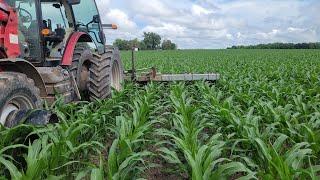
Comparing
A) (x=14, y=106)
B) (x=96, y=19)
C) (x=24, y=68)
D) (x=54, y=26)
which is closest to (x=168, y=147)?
(x=14, y=106)

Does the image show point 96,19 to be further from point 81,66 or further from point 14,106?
point 14,106

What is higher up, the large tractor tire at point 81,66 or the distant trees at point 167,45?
the large tractor tire at point 81,66

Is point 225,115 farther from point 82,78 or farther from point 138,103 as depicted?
point 82,78

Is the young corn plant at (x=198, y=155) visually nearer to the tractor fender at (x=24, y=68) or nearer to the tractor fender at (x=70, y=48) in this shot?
the tractor fender at (x=24, y=68)

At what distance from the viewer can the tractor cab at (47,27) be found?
211 inches

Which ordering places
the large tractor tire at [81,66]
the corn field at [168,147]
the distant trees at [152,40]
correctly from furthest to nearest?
the distant trees at [152,40] → the large tractor tire at [81,66] → the corn field at [168,147]

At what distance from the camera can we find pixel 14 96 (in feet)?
13.1

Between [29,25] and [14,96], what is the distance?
1.70 meters

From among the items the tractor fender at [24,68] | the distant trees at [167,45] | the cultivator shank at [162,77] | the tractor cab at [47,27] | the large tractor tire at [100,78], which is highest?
the tractor cab at [47,27]

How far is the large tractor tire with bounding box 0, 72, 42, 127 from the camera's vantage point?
3826 millimetres

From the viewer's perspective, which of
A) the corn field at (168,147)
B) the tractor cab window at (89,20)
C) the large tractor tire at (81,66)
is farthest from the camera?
the tractor cab window at (89,20)

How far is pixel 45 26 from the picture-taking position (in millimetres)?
5672

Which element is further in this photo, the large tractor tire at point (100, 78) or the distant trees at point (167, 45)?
the distant trees at point (167, 45)

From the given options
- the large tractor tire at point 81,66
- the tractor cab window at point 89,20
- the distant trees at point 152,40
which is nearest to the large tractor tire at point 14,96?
the large tractor tire at point 81,66
